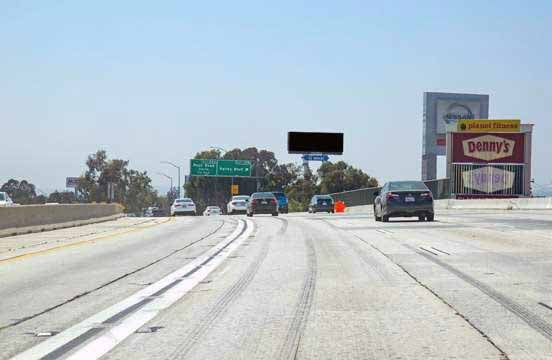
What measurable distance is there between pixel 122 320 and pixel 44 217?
788 inches

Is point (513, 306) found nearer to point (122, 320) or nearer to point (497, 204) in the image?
point (122, 320)

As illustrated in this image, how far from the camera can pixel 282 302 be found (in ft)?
32.9

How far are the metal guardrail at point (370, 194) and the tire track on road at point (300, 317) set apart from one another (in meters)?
29.5

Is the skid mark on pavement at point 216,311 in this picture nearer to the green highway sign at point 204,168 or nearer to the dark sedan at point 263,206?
the dark sedan at point 263,206

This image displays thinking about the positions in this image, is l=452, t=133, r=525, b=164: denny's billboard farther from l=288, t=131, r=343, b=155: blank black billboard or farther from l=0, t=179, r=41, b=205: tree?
l=0, t=179, r=41, b=205: tree

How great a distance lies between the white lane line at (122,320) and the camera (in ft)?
23.7

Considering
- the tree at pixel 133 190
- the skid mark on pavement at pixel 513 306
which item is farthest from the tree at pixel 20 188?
the skid mark on pavement at pixel 513 306

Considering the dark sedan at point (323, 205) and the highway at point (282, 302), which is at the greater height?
the dark sedan at point (323, 205)

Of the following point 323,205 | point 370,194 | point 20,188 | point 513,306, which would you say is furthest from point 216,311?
point 20,188

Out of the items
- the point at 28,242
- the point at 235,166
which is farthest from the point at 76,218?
the point at 235,166

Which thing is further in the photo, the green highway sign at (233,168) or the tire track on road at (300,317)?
the green highway sign at (233,168)

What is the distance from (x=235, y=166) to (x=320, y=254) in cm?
7839

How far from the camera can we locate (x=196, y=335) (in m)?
7.91

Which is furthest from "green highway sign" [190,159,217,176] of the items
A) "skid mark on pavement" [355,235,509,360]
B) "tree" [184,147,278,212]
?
"skid mark on pavement" [355,235,509,360]
